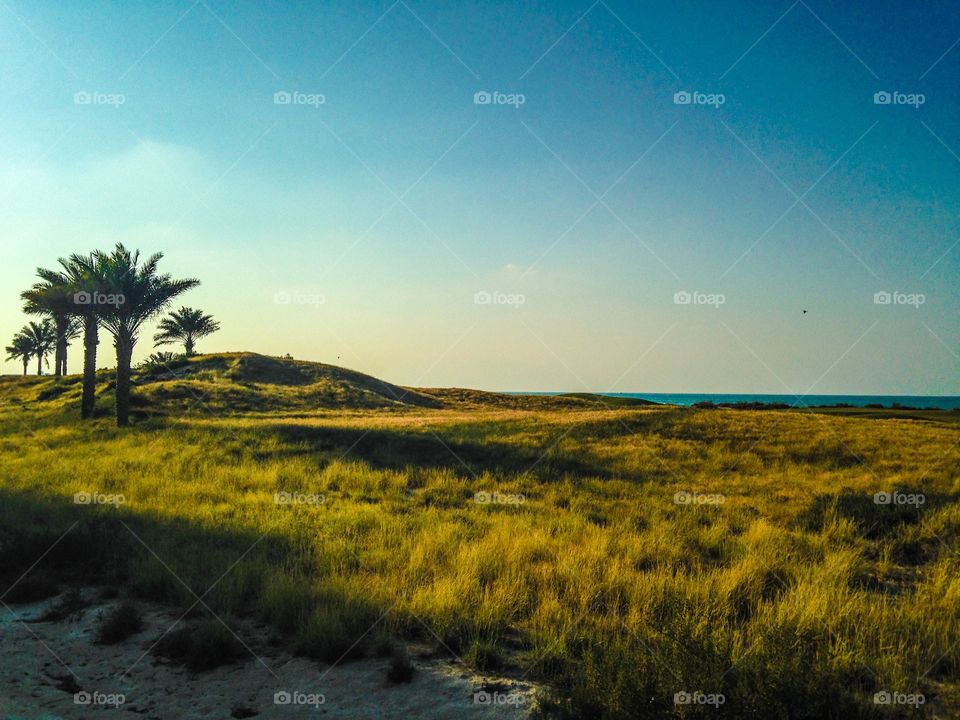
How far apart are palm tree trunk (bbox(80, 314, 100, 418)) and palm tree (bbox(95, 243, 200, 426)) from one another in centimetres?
252

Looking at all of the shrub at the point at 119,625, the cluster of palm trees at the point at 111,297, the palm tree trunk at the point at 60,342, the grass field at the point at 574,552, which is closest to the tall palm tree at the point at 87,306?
the cluster of palm trees at the point at 111,297

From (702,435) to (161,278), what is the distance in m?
27.3

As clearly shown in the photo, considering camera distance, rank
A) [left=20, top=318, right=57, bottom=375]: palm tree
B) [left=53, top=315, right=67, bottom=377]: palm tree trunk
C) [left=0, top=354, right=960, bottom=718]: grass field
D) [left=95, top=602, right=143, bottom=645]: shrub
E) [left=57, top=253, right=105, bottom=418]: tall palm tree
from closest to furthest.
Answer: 1. [left=0, top=354, right=960, bottom=718]: grass field
2. [left=95, top=602, right=143, bottom=645]: shrub
3. [left=57, top=253, right=105, bottom=418]: tall palm tree
4. [left=53, top=315, right=67, bottom=377]: palm tree trunk
5. [left=20, top=318, right=57, bottom=375]: palm tree

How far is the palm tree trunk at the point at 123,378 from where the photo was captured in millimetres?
27859

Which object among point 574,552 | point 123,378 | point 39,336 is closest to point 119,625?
point 574,552

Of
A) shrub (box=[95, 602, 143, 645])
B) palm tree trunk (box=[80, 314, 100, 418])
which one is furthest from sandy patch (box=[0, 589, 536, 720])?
palm tree trunk (box=[80, 314, 100, 418])

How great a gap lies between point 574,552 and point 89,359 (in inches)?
1241

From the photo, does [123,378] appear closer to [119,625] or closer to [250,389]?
[250,389]

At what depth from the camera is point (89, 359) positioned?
30188 millimetres

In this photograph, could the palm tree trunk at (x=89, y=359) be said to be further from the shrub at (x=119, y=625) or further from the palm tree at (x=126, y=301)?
the shrub at (x=119, y=625)

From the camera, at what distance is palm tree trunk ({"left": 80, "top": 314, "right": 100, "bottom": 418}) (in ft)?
99.1

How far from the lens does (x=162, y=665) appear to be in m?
5.54

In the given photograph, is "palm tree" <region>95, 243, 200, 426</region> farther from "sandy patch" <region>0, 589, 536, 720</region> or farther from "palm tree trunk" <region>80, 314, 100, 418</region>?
"sandy patch" <region>0, 589, 536, 720</region>

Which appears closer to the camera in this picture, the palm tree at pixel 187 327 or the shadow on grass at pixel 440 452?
the shadow on grass at pixel 440 452
